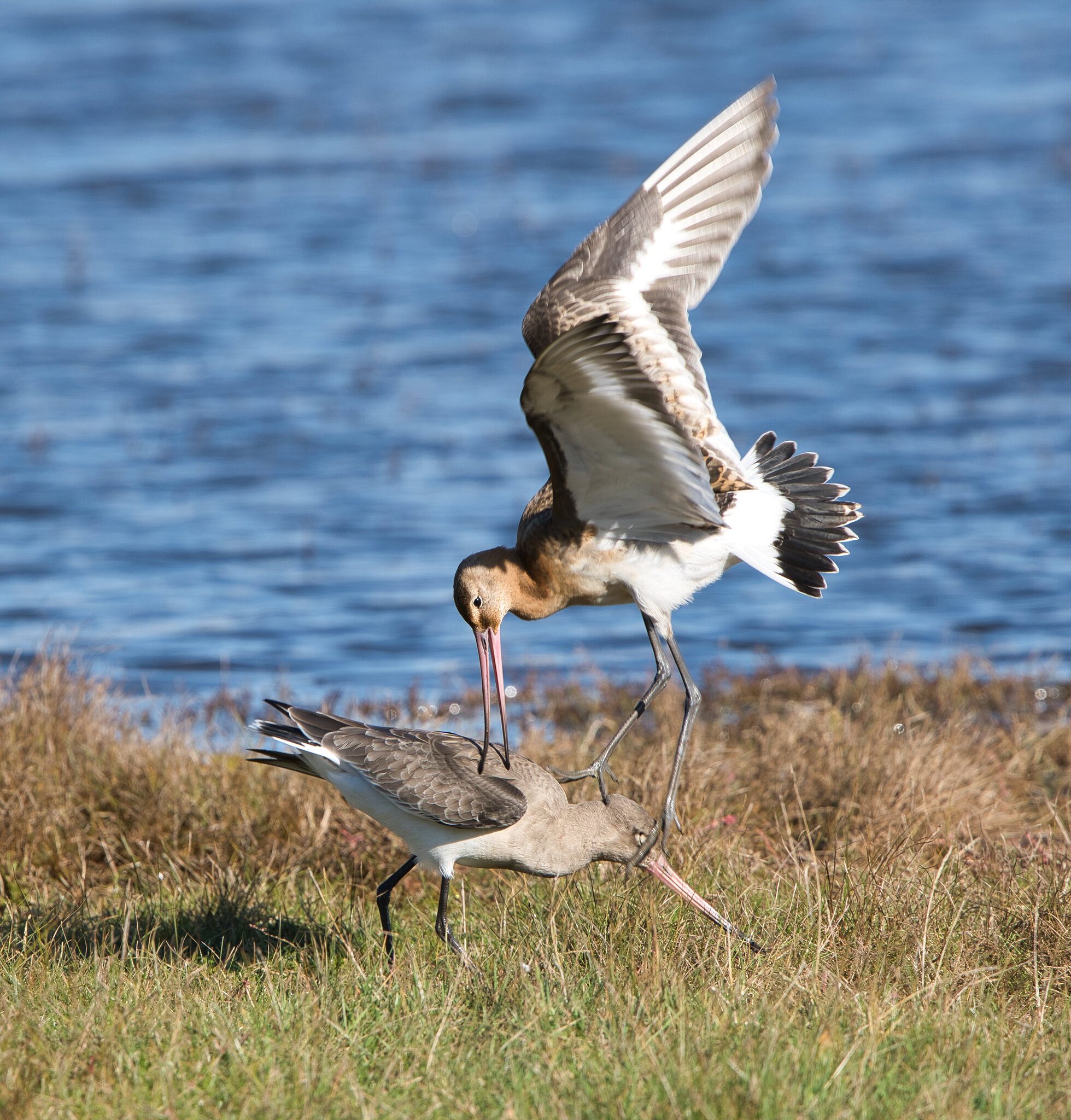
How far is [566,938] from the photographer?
4.58 meters

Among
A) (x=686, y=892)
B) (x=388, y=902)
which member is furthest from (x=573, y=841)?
(x=388, y=902)

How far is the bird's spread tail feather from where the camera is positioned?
566 cm

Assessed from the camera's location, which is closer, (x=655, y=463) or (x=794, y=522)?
(x=655, y=463)

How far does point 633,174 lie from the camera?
1655cm

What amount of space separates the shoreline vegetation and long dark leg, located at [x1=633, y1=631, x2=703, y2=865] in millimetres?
137

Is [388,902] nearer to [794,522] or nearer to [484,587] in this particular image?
[484,587]

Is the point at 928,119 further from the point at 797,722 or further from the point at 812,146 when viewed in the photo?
the point at 797,722

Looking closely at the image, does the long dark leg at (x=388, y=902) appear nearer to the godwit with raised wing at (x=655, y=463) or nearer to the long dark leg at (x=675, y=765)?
the godwit with raised wing at (x=655, y=463)

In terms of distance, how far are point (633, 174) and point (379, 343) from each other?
4.44 m

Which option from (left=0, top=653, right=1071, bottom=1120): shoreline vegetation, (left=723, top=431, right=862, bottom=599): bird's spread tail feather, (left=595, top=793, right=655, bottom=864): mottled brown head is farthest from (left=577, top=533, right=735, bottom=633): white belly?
(left=595, top=793, right=655, bottom=864): mottled brown head

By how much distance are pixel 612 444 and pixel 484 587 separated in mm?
722

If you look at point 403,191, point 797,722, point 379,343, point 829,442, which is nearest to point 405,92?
point 403,191

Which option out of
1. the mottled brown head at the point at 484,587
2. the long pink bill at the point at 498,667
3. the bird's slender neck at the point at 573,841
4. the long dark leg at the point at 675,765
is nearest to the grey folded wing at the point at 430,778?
the bird's slender neck at the point at 573,841

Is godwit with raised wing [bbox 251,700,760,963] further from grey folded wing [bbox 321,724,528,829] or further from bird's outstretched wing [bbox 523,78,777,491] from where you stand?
bird's outstretched wing [bbox 523,78,777,491]
